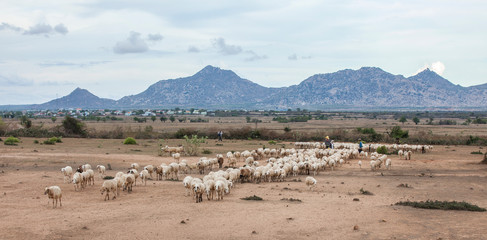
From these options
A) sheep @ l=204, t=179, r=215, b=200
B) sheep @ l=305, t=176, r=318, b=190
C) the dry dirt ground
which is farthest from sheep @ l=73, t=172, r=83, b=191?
sheep @ l=305, t=176, r=318, b=190

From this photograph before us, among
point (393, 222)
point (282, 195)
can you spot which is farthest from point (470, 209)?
point (282, 195)

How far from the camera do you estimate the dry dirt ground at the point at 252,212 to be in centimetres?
1155

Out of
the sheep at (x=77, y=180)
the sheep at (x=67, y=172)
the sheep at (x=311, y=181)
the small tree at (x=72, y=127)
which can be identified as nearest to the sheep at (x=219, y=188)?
the sheep at (x=311, y=181)

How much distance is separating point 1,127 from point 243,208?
1730 inches

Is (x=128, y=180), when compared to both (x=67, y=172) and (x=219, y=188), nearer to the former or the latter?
(x=219, y=188)

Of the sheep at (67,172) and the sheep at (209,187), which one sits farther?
the sheep at (67,172)

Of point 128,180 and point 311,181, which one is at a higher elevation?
point 128,180

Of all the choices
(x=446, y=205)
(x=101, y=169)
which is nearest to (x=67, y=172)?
(x=101, y=169)

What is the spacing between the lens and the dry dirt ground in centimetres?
1155

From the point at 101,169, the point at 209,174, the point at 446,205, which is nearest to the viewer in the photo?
the point at 446,205

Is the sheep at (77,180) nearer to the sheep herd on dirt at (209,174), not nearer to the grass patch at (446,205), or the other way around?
the sheep herd on dirt at (209,174)

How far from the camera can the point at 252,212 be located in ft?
45.1

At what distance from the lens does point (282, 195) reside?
16.9 m

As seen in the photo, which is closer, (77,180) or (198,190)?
(198,190)
